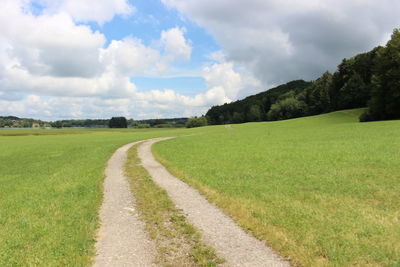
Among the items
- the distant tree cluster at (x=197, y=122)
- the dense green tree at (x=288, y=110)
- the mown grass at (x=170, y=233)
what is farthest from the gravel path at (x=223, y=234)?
the distant tree cluster at (x=197, y=122)

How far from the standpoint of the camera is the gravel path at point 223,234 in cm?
674

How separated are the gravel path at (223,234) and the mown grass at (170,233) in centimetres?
27

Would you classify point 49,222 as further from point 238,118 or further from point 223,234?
point 238,118

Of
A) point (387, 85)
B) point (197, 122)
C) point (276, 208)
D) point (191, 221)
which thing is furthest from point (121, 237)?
point (197, 122)

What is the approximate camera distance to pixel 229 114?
640 feet

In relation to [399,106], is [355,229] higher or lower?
lower

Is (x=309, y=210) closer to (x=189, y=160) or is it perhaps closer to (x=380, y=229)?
(x=380, y=229)

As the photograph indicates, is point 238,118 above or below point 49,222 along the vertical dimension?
above

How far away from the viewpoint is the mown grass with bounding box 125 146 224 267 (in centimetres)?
689

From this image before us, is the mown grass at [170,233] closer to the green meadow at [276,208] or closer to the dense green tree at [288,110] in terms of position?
the green meadow at [276,208]

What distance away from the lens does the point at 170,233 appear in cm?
855

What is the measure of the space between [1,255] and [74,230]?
6.28ft

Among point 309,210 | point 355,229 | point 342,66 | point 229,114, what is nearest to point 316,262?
point 355,229

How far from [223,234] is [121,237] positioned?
114 inches
